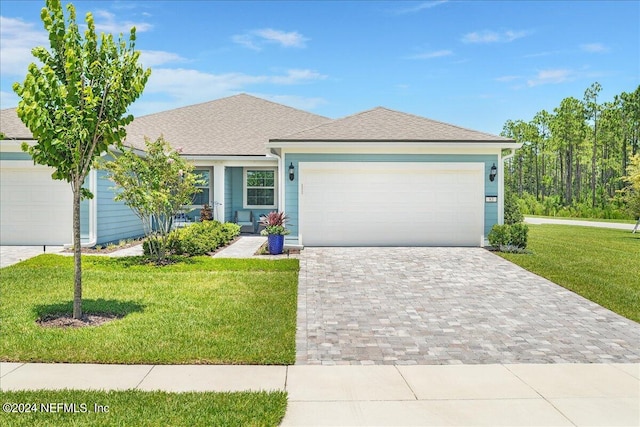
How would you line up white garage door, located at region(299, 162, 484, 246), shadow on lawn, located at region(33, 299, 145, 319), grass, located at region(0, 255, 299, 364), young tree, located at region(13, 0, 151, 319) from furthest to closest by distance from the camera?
white garage door, located at region(299, 162, 484, 246) → shadow on lawn, located at region(33, 299, 145, 319) → young tree, located at region(13, 0, 151, 319) → grass, located at region(0, 255, 299, 364)

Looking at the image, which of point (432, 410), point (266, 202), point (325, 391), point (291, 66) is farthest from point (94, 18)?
point (291, 66)

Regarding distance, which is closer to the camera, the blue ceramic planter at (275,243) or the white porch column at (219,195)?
the blue ceramic planter at (275,243)

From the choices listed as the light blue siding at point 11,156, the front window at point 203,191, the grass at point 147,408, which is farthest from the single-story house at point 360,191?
the grass at point 147,408

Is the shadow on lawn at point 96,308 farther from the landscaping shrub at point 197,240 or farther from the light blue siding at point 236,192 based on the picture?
the light blue siding at point 236,192

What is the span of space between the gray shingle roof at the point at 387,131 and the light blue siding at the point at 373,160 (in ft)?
1.70

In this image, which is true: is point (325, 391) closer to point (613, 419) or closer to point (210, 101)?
point (613, 419)

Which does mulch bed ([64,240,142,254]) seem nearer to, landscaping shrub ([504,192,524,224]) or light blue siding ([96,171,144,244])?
light blue siding ([96,171,144,244])

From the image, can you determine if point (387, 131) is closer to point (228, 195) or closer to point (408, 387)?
point (228, 195)

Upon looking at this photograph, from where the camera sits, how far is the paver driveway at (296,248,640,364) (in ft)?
19.7

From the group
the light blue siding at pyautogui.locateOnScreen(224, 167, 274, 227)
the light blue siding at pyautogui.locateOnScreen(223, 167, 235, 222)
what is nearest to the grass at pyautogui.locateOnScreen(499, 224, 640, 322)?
the light blue siding at pyautogui.locateOnScreen(224, 167, 274, 227)

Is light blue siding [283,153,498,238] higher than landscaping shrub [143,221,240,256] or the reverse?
higher

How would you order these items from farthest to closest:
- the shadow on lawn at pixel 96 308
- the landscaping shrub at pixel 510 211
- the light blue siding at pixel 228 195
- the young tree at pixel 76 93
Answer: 1. the light blue siding at pixel 228 195
2. the landscaping shrub at pixel 510 211
3. the shadow on lawn at pixel 96 308
4. the young tree at pixel 76 93

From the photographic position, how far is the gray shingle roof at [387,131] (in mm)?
15063

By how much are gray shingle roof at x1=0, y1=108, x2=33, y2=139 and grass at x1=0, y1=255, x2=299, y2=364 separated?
4.52 meters
